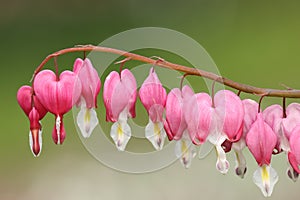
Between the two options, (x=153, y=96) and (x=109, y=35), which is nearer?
(x=153, y=96)

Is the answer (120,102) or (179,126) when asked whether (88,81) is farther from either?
(179,126)

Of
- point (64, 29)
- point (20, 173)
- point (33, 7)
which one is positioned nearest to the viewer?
point (20, 173)

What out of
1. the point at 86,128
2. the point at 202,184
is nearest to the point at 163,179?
the point at 202,184

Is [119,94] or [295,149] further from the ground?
[119,94]

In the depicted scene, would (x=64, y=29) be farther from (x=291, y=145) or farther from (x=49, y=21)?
(x=291, y=145)

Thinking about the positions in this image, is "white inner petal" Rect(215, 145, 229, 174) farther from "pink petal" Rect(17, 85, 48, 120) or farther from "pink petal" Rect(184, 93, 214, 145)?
"pink petal" Rect(17, 85, 48, 120)

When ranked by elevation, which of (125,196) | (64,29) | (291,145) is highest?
(64,29)

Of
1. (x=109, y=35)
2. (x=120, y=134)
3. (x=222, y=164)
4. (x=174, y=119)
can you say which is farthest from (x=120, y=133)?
(x=109, y=35)

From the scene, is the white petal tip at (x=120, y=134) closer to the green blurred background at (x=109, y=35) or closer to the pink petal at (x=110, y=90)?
the pink petal at (x=110, y=90)
